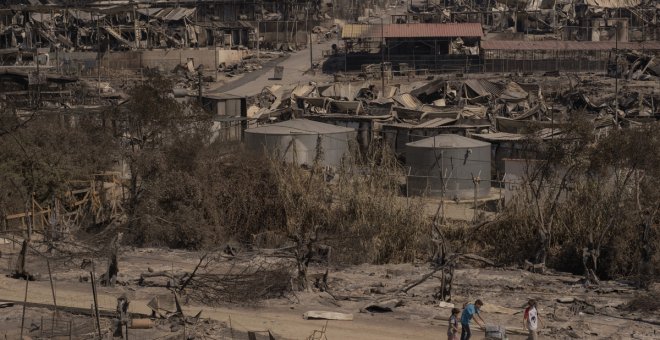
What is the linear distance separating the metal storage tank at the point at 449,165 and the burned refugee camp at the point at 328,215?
0.05 metres

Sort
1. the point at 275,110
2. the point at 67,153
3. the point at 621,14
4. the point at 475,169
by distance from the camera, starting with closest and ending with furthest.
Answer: the point at 67,153, the point at 475,169, the point at 275,110, the point at 621,14

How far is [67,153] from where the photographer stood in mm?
23875

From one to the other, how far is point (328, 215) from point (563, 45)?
3179cm

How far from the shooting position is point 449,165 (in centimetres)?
2536

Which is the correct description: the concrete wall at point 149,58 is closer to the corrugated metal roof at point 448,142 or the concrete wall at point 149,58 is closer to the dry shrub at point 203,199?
the corrugated metal roof at point 448,142

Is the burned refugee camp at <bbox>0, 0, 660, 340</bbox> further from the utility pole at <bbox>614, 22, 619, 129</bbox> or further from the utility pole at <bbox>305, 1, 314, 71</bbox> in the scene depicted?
the utility pole at <bbox>305, 1, 314, 71</bbox>

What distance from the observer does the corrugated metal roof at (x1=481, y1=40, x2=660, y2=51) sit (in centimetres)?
5034

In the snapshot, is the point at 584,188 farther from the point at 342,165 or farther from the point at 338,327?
the point at 338,327

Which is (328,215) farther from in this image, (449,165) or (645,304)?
(645,304)

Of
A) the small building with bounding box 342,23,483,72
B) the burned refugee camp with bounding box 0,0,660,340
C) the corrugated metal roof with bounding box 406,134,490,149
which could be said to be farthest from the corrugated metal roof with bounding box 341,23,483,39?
the corrugated metal roof with bounding box 406,134,490,149

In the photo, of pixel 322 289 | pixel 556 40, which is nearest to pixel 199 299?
pixel 322 289

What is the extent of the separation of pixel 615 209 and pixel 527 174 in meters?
2.15

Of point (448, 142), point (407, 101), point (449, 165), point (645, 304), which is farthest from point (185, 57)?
point (645, 304)

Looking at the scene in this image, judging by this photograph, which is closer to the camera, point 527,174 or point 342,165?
point 527,174
